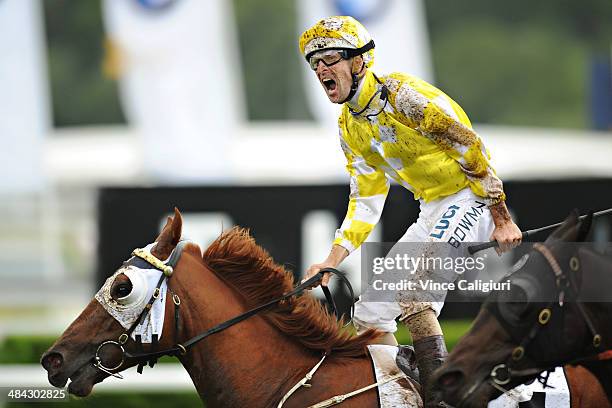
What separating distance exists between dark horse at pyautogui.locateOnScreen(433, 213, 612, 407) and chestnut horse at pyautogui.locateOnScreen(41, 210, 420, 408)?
2.04 feet

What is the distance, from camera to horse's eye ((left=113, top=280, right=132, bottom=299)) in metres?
3.99

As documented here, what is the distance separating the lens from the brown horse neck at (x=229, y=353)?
4.09 meters

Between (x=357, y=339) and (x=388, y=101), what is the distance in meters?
0.94

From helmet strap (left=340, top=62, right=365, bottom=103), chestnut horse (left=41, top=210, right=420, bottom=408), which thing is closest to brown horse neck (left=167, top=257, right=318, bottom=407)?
chestnut horse (left=41, top=210, right=420, bottom=408)

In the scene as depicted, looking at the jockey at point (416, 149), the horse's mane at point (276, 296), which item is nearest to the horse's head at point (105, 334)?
the horse's mane at point (276, 296)

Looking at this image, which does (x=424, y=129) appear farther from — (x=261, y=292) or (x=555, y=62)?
(x=555, y=62)

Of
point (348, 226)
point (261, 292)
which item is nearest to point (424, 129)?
point (348, 226)

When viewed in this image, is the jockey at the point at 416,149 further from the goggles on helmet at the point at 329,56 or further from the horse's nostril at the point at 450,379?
the horse's nostril at the point at 450,379

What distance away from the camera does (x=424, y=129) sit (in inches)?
160

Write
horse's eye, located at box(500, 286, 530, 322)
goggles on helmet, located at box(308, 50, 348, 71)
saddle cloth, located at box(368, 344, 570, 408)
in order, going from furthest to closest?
1. goggles on helmet, located at box(308, 50, 348, 71)
2. saddle cloth, located at box(368, 344, 570, 408)
3. horse's eye, located at box(500, 286, 530, 322)

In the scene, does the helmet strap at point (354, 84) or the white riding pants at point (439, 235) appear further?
the helmet strap at point (354, 84)

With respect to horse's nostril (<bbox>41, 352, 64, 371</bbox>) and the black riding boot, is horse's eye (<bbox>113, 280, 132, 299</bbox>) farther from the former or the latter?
the black riding boot

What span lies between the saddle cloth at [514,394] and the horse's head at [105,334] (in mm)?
868

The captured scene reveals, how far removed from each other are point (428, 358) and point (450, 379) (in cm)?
47
